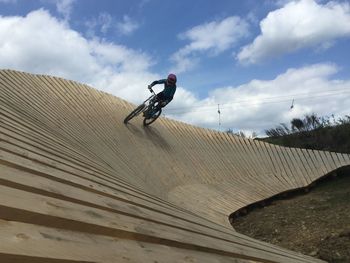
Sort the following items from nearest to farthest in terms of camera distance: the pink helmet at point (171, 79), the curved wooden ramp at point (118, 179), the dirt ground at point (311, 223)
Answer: the curved wooden ramp at point (118, 179)
the dirt ground at point (311, 223)
the pink helmet at point (171, 79)

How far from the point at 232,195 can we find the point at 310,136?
32.8 ft

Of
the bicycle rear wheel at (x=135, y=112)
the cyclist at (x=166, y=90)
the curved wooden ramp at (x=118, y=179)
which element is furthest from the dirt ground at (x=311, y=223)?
the bicycle rear wheel at (x=135, y=112)

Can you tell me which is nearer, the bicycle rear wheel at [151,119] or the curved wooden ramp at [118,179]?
the curved wooden ramp at [118,179]

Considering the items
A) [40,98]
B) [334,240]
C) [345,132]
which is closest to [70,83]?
[40,98]

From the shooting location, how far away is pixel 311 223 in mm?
9461

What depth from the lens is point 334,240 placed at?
26.4ft

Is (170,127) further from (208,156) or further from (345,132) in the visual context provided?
(345,132)

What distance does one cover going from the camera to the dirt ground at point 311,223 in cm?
783

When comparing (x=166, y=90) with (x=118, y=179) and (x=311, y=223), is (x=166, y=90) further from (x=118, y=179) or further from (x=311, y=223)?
(x=118, y=179)

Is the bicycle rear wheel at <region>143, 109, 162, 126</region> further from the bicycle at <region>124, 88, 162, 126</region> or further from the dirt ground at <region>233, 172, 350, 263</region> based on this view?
the dirt ground at <region>233, 172, 350, 263</region>

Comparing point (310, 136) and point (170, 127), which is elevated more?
point (170, 127)

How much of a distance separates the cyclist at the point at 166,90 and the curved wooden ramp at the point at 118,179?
2.72ft

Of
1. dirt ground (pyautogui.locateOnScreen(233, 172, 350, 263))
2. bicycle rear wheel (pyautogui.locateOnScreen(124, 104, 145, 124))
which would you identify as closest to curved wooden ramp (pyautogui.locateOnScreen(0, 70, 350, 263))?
bicycle rear wheel (pyautogui.locateOnScreen(124, 104, 145, 124))

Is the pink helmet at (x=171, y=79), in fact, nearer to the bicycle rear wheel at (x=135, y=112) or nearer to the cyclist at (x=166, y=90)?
the cyclist at (x=166, y=90)
